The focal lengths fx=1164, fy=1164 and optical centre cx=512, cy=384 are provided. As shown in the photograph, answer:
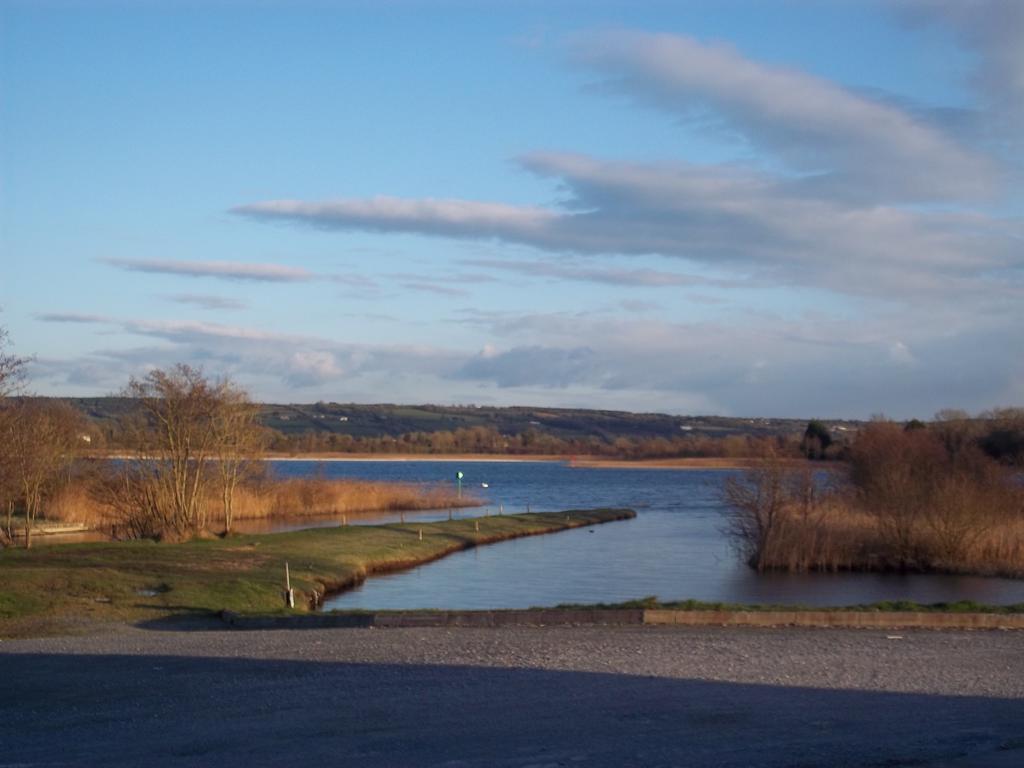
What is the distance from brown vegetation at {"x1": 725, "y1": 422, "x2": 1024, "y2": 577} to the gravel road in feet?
69.7

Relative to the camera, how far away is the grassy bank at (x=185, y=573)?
22125 millimetres

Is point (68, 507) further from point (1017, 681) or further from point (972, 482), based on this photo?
point (1017, 681)

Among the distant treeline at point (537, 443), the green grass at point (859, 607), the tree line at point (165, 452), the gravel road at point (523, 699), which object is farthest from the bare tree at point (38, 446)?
the distant treeline at point (537, 443)

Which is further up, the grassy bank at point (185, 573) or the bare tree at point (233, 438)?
the bare tree at point (233, 438)

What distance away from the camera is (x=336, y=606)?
28.8m

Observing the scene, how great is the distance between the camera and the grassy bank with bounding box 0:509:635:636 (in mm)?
22125

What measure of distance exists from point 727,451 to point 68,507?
3440 inches

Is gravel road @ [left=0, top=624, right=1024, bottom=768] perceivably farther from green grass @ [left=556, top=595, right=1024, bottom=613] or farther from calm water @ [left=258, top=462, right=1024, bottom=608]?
calm water @ [left=258, top=462, right=1024, bottom=608]

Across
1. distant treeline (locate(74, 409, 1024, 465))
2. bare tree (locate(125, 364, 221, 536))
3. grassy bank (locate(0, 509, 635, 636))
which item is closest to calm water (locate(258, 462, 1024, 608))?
grassy bank (locate(0, 509, 635, 636))

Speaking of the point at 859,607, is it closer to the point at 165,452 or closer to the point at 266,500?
the point at 165,452

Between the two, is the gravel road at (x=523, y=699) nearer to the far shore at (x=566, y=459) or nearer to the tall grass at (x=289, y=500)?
the tall grass at (x=289, y=500)

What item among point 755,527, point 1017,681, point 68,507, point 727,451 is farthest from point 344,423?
point 1017,681

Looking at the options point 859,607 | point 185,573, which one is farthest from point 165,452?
point 859,607

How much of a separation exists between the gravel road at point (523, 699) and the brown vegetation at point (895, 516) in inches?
836
